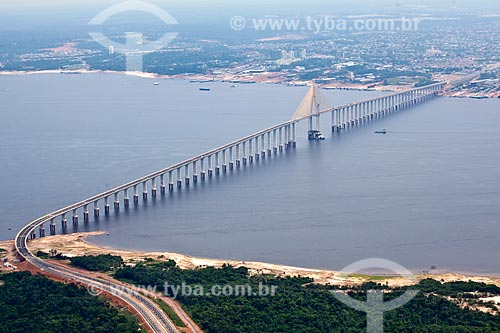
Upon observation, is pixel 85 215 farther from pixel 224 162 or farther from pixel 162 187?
pixel 224 162

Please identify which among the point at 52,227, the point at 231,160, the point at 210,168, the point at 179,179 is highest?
the point at 231,160

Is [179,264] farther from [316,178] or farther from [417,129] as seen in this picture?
[417,129]

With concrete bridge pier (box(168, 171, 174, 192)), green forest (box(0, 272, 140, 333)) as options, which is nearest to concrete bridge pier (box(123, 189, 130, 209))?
concrete bridge pier (box(168, 171, 174, 192))

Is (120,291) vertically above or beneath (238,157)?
beneath

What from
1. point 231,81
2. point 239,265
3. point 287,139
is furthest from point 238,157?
point 231,81

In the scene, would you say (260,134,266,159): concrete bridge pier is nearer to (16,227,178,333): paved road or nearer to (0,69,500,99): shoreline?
(16,227,178,333): paved road

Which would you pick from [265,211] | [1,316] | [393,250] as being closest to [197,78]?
[265,211]

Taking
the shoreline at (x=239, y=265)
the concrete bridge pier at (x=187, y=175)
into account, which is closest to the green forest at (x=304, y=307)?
the shoreline at (x=239, y=265)
